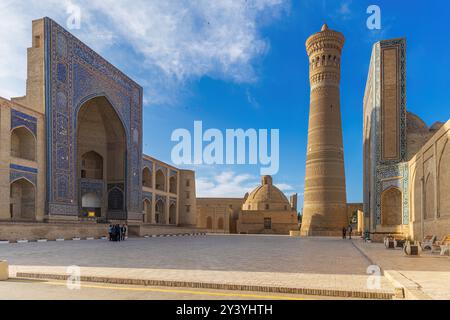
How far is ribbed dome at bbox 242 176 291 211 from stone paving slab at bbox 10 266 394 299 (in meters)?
41.2

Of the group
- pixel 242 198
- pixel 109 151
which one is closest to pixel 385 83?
pixel 109 151

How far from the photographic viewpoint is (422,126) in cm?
2106

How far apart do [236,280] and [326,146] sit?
27255 millimetres

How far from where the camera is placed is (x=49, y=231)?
57.2 feet

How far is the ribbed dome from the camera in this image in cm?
4717

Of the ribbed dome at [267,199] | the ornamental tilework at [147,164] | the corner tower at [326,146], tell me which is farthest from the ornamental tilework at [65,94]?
the ribbed dome at [267,199]

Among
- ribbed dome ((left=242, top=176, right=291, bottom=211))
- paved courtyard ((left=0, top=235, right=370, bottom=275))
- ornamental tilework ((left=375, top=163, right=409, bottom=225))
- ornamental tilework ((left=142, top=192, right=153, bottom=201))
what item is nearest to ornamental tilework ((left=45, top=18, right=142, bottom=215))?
paved courtyard ((left=0, top=235, right=370, bottom=275))

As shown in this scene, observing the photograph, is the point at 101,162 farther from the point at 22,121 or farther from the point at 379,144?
the point at 379,144

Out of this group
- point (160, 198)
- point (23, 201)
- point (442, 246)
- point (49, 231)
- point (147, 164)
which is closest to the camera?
point (442, 246)

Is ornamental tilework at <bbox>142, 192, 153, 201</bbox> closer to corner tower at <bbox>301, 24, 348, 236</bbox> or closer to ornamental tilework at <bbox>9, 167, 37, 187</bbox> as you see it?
corner tower at <bbox>301, 24, 348, 236</bbox>

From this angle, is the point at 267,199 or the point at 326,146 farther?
the point at 267,199

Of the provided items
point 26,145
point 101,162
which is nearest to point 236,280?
point 26,145
